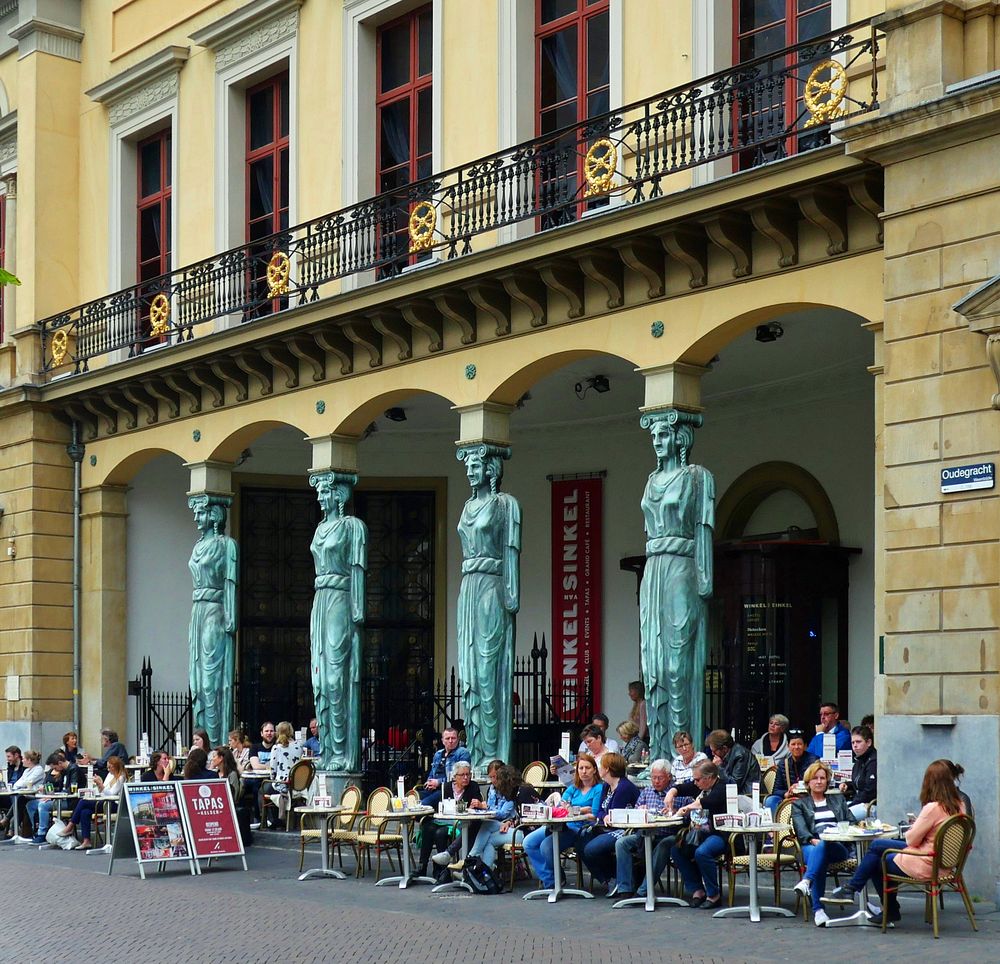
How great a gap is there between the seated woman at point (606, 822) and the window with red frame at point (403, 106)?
8.09 meters

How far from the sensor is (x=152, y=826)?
1739 centimetres

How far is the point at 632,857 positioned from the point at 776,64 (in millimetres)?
7845

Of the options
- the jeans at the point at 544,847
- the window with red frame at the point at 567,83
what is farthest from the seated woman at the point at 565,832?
the window with red frame at the point at 567,83

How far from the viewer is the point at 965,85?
13492 millimetres

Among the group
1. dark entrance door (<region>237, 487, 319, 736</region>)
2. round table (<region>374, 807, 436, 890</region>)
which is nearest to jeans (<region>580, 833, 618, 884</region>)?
round table (<region>374, 807, 436, 890</region>)

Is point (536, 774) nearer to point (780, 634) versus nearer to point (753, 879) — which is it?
point (780, 634)

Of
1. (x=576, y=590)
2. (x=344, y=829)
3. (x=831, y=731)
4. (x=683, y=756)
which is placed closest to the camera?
(x=683, y=756)

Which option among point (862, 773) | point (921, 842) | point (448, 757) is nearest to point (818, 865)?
point (921, 842)

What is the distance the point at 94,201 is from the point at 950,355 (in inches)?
660

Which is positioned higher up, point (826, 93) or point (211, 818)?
point (826, 93)

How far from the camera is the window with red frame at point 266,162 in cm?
2375

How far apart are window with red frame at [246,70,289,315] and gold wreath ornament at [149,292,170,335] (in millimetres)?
1373

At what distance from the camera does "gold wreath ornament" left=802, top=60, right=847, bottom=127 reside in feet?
49.1

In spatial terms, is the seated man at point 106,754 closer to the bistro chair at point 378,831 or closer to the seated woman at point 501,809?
the bistro chair at point 378,831
